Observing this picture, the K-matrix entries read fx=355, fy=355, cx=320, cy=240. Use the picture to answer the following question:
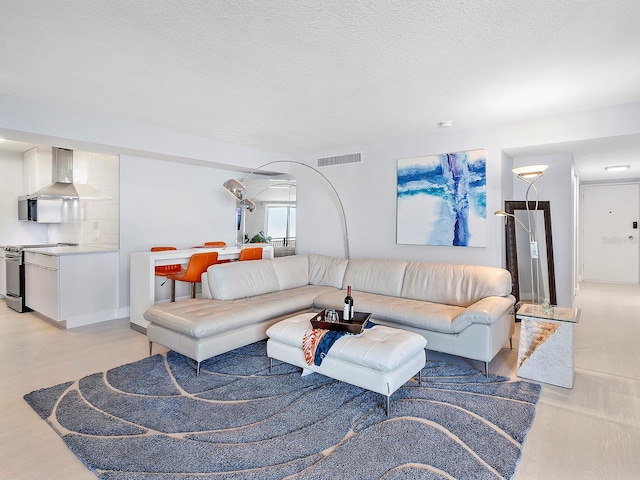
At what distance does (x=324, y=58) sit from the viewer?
2.68m

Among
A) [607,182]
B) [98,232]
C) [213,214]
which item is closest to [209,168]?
[213,214]

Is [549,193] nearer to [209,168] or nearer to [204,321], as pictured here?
[204,321]

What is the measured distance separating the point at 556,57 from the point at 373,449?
118 inches

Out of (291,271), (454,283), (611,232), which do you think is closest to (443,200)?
(454,283)

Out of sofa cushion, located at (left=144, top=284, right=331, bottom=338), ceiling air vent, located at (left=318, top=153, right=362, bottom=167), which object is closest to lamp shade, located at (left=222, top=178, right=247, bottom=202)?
ceiling air vent, located at (left=318, top=153, right=362, bottom=167)

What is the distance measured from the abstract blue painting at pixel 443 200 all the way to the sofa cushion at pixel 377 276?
69 cm

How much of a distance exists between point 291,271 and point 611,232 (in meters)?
7.39

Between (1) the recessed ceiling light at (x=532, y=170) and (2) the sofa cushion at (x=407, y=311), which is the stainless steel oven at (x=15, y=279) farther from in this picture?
(1) the recessed ceiling light at (x=532, y=170)

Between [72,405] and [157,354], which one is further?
[157,354]

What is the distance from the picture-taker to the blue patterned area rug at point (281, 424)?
1934mm

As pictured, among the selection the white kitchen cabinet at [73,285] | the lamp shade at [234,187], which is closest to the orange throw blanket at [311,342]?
the lamp shade at [234,187]

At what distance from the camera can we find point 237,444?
213cm

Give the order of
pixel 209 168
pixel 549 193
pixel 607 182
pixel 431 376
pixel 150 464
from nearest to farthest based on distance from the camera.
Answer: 1. pixel 150 464
2. pixel 431 376
3. pixel 549 193
4. pixel 209 168
5. pixel 607 182

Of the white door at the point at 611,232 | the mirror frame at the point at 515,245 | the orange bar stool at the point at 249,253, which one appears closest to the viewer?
the mirror frame at the point at 515,245
